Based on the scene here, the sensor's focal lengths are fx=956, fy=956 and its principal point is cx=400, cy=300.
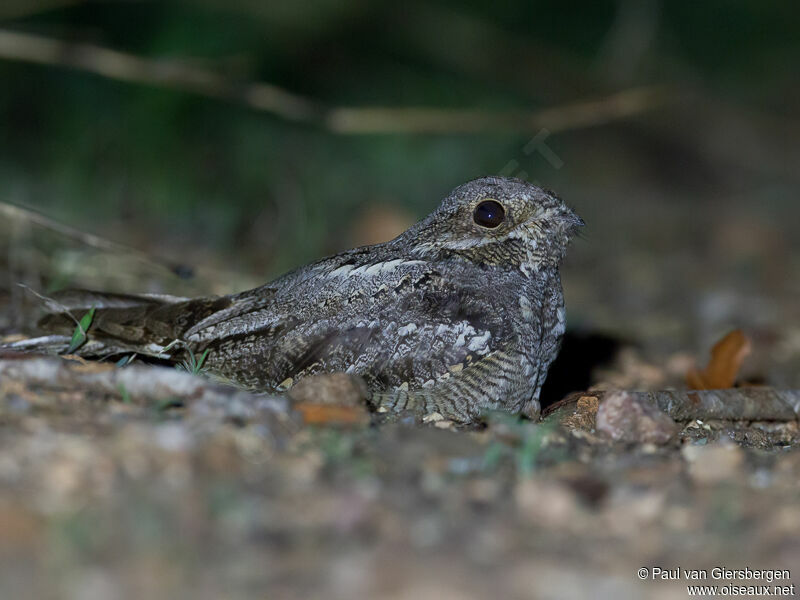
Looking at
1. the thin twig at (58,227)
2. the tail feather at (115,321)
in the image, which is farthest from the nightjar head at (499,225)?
the thin twig at (58,227)

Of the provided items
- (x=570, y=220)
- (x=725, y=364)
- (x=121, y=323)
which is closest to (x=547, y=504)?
(x=570, y=220)

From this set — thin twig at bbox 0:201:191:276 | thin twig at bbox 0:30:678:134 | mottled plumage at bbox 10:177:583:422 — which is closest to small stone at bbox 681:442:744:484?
mottled plumage at bbox 10:177:583:422

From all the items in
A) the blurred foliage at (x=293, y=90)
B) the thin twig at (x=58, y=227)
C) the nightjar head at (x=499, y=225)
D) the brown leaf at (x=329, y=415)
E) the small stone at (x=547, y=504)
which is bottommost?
the small stone at (x=547, y=504)

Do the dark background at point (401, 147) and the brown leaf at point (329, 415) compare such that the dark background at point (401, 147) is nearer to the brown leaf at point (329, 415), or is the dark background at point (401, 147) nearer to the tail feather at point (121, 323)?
the tail feather at point (121, 323)

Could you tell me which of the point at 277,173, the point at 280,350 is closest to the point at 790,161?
the point at 277,173

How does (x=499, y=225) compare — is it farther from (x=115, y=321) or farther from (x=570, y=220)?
(x=115, y=321)

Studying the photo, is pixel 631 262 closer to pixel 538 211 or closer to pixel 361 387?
pixel 538 211
